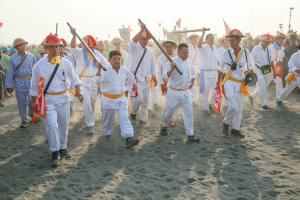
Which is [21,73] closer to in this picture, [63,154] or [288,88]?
[63,154]

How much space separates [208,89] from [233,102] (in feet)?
9.00

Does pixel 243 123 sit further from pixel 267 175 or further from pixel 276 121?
pixel 267 175

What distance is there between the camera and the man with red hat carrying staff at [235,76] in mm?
7625

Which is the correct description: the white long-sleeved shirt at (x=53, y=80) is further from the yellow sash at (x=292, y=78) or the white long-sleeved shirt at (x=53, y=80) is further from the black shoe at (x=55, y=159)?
the yellow sash at (x=292, y=78)

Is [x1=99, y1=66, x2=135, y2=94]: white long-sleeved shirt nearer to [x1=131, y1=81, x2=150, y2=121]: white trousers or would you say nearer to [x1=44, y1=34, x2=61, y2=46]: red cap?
[x1=44, y1=34, x2=61, y2=46]: red cap

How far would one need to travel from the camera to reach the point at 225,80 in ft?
25.6

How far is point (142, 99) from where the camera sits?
30.3ft

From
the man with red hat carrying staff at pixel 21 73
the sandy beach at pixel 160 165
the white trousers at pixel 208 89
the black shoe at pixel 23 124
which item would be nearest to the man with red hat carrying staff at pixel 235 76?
the sandy beach at pixel 160 165

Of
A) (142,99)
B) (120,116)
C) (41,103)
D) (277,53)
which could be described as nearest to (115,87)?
(120,116)

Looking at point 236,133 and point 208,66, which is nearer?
point 236,133

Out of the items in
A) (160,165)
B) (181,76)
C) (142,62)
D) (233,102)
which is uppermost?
(142,62)

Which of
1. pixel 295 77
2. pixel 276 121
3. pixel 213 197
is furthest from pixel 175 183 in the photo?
pixel 295 77

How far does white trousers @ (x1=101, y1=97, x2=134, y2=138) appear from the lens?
7164 millimetres

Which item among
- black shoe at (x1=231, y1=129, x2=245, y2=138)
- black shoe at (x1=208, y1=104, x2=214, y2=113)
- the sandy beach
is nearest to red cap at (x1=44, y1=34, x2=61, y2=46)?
the sandy beach
